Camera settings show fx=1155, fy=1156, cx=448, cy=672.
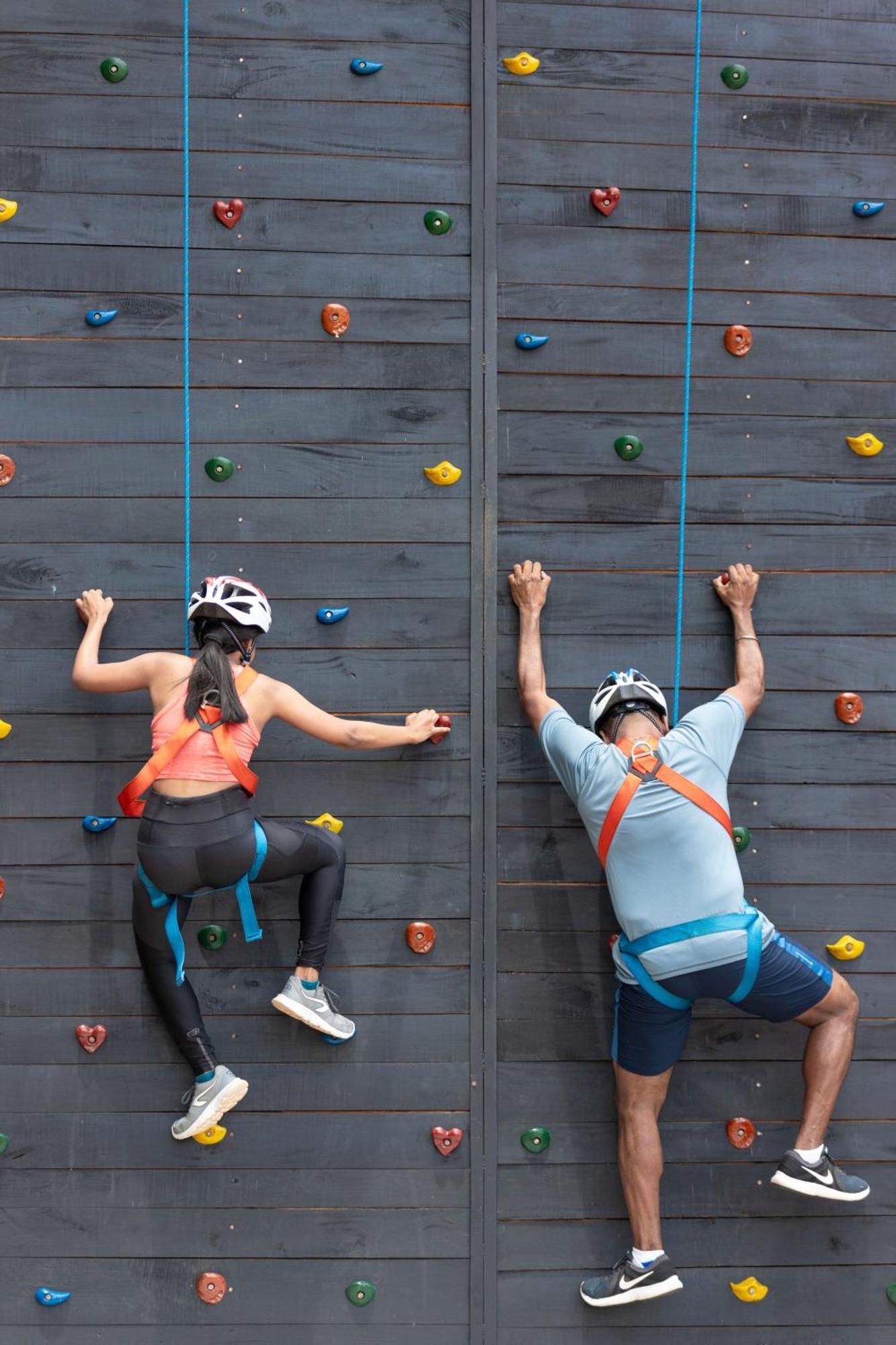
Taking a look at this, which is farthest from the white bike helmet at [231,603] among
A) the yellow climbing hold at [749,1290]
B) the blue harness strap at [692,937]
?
the yellow climbing hold at [749,1290]

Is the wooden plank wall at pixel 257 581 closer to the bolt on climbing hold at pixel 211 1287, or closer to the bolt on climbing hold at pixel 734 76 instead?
the bolt on climbing hold at pixel 211 1287

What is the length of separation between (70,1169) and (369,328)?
2.69 m

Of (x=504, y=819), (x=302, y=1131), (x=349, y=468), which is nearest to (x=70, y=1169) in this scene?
(x=302, y=1131)

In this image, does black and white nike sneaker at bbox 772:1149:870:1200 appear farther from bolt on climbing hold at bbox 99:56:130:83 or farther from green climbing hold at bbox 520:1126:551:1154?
bolt on climbing hold at bbox 99:56:130:83

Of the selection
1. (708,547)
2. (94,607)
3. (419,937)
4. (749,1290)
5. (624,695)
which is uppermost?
(708,547)

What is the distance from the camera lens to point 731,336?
3590mm

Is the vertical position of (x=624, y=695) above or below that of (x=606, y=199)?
below

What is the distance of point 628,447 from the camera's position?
3.56m

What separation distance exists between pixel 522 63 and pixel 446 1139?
3.28m

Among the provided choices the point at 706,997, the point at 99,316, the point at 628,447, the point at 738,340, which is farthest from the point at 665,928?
the point at 99,316

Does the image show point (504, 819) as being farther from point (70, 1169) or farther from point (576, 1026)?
point (70, 1169)

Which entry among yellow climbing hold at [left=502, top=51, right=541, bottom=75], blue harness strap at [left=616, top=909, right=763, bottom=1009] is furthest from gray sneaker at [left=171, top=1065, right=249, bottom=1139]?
yellow climbing hold at [left=502, top=51, right=541, bottom=75]

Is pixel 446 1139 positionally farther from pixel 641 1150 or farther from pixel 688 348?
pixel 688 348

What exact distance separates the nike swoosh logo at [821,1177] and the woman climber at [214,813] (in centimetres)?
136
